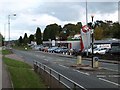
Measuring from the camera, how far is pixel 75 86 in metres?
9.78

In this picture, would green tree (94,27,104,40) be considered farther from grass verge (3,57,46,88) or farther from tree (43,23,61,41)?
grass verge (3,57,46,88)

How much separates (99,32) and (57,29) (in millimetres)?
47898

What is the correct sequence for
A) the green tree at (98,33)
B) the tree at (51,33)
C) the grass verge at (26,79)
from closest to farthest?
the grass verge at (26,79)
the green tree at (98,33)
the tree at (51,33)

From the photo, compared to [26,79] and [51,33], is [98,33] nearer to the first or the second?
[51,33]

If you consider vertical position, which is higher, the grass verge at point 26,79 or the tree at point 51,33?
the tree at point 51,33

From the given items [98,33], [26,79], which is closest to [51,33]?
[98,33]

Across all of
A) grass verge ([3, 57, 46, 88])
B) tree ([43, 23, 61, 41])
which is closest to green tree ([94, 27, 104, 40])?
tree ([43, 23, 61, 41])

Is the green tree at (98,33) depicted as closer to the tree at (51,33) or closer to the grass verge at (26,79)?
the tree at (51,33)

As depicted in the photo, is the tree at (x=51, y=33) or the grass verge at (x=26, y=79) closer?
the grass verge at (x=26, y=79)

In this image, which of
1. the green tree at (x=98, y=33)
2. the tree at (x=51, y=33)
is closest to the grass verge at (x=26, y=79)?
the green tree at (x=98, y=33)

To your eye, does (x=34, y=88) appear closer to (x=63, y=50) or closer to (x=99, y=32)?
(x=63, y=50)

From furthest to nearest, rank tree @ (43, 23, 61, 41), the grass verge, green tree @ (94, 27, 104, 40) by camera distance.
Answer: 1. tree @ (43, 23, 61, 41)
2. green tree @ (94, 27, 104, 40)
3. the grass verge

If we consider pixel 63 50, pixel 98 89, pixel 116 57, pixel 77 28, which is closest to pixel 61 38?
pixel 77 28

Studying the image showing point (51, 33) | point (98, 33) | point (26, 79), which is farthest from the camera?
point (51, 33)
